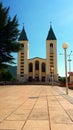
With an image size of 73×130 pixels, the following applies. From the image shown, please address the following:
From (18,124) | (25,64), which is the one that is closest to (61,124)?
(18,124)

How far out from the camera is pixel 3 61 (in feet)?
92.3

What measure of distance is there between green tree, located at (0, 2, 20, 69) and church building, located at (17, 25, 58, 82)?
283 feet

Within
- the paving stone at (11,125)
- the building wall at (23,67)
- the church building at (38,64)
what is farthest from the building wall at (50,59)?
the paving stone at (11,125)

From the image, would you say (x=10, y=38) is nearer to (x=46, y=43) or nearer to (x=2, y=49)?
(x=2, y=49)

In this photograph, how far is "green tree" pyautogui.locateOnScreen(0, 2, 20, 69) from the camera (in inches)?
1069

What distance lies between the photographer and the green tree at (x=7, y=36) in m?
27.2

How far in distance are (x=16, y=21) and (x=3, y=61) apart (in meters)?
4.72

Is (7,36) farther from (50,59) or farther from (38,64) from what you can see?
(38,64)

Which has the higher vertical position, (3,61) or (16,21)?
(16,21)

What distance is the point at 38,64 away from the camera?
119562 mm

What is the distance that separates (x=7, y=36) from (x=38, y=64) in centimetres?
9246

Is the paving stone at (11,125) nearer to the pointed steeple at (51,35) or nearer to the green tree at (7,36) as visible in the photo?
the green tree at (7,36)

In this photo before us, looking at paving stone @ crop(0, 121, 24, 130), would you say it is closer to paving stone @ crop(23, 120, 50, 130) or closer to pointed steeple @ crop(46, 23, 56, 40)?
paving stone @ crop(23, 120, 50, 130)

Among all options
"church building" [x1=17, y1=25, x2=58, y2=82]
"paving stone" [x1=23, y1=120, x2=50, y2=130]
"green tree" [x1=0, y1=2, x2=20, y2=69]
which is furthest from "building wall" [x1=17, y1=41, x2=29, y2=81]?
"paving stone" [x1=23, y1=120, x2=50, y2=130]
